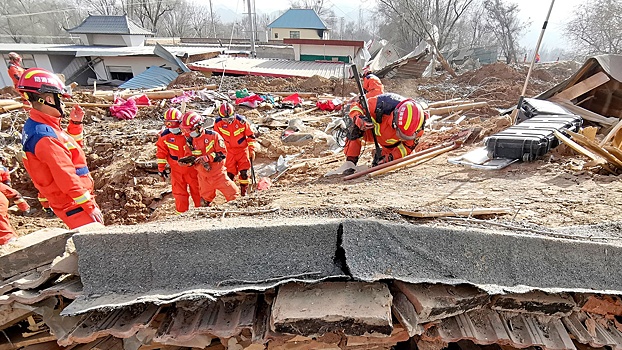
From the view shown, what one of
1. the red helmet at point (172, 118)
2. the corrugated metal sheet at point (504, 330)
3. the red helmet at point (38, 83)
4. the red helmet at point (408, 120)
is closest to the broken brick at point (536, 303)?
the corrugated metal sheet at point (504, 330)

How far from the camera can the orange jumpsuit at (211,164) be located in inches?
242

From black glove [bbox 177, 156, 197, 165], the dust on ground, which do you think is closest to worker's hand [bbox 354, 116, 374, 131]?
the dust on ground

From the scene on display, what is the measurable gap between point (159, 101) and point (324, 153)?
1036 centimetres

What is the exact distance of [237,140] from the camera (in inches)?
284

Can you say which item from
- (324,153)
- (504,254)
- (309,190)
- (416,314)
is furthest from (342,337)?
(324,153)

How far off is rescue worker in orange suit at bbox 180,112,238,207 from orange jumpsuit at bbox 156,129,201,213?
0.18 m

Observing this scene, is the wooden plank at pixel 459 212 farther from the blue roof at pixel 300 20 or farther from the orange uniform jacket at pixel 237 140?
the blue roof at pixel 300 20

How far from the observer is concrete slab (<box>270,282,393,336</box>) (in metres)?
1.86

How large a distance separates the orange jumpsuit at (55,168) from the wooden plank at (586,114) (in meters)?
7.78

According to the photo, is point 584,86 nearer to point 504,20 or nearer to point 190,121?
point 190,121

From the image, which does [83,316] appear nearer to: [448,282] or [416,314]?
[416,314]

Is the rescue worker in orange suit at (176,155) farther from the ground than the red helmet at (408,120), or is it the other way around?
the red helmet at (408,120)

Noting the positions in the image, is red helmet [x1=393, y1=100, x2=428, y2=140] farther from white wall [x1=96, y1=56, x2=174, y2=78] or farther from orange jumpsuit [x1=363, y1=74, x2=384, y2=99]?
white wall [x1=96, y1=56, x2=174, y2=78]

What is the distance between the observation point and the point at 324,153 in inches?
353
